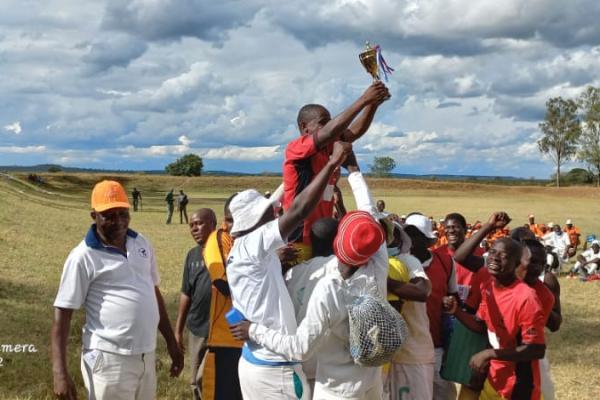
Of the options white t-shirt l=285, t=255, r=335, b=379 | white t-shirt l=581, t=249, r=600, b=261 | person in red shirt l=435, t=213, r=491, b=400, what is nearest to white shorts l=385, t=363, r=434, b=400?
person in red shirt l=435, t=213, r=491, b=400

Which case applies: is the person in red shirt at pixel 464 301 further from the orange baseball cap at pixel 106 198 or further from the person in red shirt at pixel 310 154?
the orange baseball cap at pixel 106 198

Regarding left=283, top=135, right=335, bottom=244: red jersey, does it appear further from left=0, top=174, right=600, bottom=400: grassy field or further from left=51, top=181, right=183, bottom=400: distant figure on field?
left=0, top=174, right=600, bottom=400: grassy field

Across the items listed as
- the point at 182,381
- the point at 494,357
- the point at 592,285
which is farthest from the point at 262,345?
the point at 592,285

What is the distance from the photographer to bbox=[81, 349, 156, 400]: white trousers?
3543mm

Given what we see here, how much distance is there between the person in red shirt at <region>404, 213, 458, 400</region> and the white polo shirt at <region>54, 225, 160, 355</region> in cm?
186

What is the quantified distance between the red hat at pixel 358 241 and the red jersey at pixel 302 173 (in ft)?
1.87

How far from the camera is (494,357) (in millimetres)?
3709

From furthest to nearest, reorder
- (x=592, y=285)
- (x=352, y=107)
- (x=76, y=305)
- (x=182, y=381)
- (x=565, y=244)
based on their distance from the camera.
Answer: (x=565, y=244)
(x=592, y=285)
(x=182, y=381)
(x=76, y=305)
(x=352, y=107)

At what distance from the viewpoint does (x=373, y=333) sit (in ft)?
9.35

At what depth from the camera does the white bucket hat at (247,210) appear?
3.18 meters

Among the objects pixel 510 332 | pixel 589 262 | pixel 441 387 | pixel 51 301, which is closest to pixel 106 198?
pixel 510 332

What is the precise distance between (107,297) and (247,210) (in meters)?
1.06

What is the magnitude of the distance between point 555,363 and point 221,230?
213 inches

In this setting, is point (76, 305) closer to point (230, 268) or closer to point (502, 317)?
point (230, 268)
